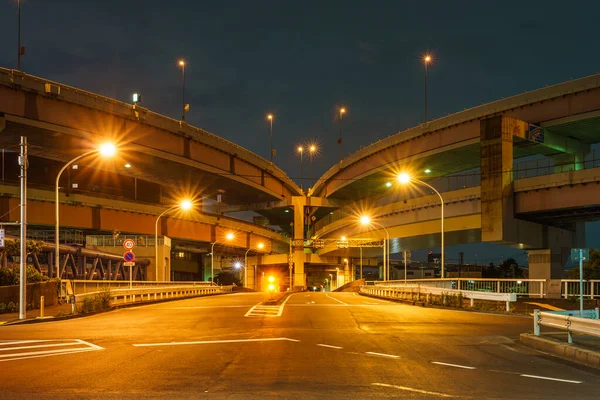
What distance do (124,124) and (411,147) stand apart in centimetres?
2518

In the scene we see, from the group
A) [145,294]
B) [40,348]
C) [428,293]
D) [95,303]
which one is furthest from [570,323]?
[145,294]

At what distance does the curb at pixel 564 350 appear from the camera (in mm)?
12477

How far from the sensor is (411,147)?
56.4m

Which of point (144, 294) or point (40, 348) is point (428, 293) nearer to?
point (144, 294)

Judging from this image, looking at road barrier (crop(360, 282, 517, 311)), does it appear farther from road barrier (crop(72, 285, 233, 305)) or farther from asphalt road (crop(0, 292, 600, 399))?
road barrier (crop(72, 285, 233, 305))

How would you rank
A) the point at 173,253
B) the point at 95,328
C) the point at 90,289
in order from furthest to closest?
the point at 173,253 < the point at 90,289 < the point at 95,328

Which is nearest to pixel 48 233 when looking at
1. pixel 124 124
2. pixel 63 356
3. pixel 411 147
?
pixel 124 124

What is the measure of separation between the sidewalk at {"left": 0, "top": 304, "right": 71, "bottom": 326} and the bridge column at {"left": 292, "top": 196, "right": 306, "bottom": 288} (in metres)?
58.3

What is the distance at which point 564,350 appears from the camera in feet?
45.0

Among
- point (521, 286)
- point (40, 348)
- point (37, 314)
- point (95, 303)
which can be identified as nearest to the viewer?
point (40, 348)

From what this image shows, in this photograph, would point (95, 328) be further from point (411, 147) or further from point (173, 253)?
point (173, 253)

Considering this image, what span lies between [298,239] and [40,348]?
71.9 meters

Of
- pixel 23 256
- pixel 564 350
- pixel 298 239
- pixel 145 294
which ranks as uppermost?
pixel 23 256

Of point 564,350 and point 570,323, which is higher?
point 570,323
